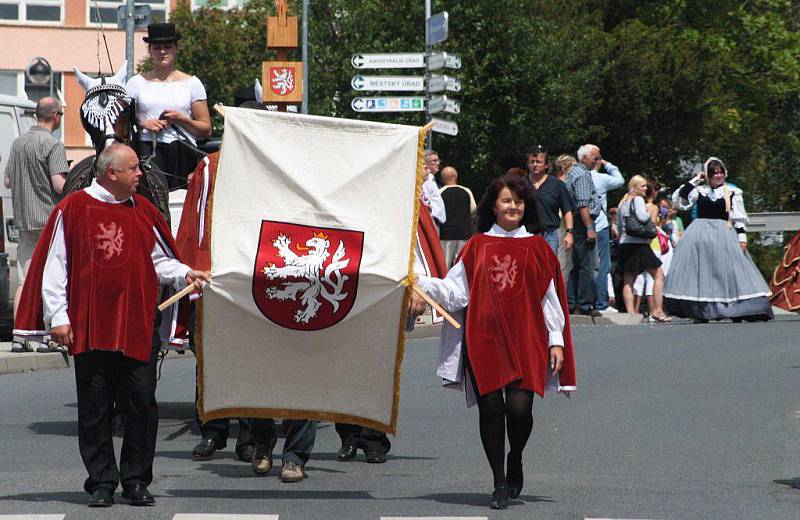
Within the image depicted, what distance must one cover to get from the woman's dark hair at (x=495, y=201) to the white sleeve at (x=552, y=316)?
1.15 ft

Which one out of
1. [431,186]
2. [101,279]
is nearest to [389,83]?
[431,186]

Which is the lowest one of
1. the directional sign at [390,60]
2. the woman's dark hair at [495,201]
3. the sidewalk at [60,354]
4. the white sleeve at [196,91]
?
the sidewalk at [60,354]

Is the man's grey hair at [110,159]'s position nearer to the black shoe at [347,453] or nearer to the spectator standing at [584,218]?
the black shoe at [347,453]

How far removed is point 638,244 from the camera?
69.2 ft

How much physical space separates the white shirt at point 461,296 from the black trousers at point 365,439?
1.73 metres

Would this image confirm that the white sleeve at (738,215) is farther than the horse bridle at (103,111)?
Yes

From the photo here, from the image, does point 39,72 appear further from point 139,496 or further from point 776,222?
point 139,496

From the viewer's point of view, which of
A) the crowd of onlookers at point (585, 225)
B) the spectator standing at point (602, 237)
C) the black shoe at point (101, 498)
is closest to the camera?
the black shoe at point (101, 498)

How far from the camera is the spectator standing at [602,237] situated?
20.3 metres

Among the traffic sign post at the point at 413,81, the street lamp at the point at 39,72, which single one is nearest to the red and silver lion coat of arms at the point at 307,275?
the traffic sign post at the point at 413,81

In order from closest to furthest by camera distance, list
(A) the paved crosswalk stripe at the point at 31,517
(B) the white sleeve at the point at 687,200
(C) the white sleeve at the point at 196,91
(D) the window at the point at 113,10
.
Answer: (A) the paved crosswalk stripe at the point at 31,517 → (C) the white sleeve at the point at 196,91 → (B) the white sleeve at the point at 687,200 → (D) the window at the point at 113,10

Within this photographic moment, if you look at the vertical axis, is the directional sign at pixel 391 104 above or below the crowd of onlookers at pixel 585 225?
above

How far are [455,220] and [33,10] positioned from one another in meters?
44.6

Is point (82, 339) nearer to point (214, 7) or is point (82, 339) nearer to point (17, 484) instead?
point (17, 484)
